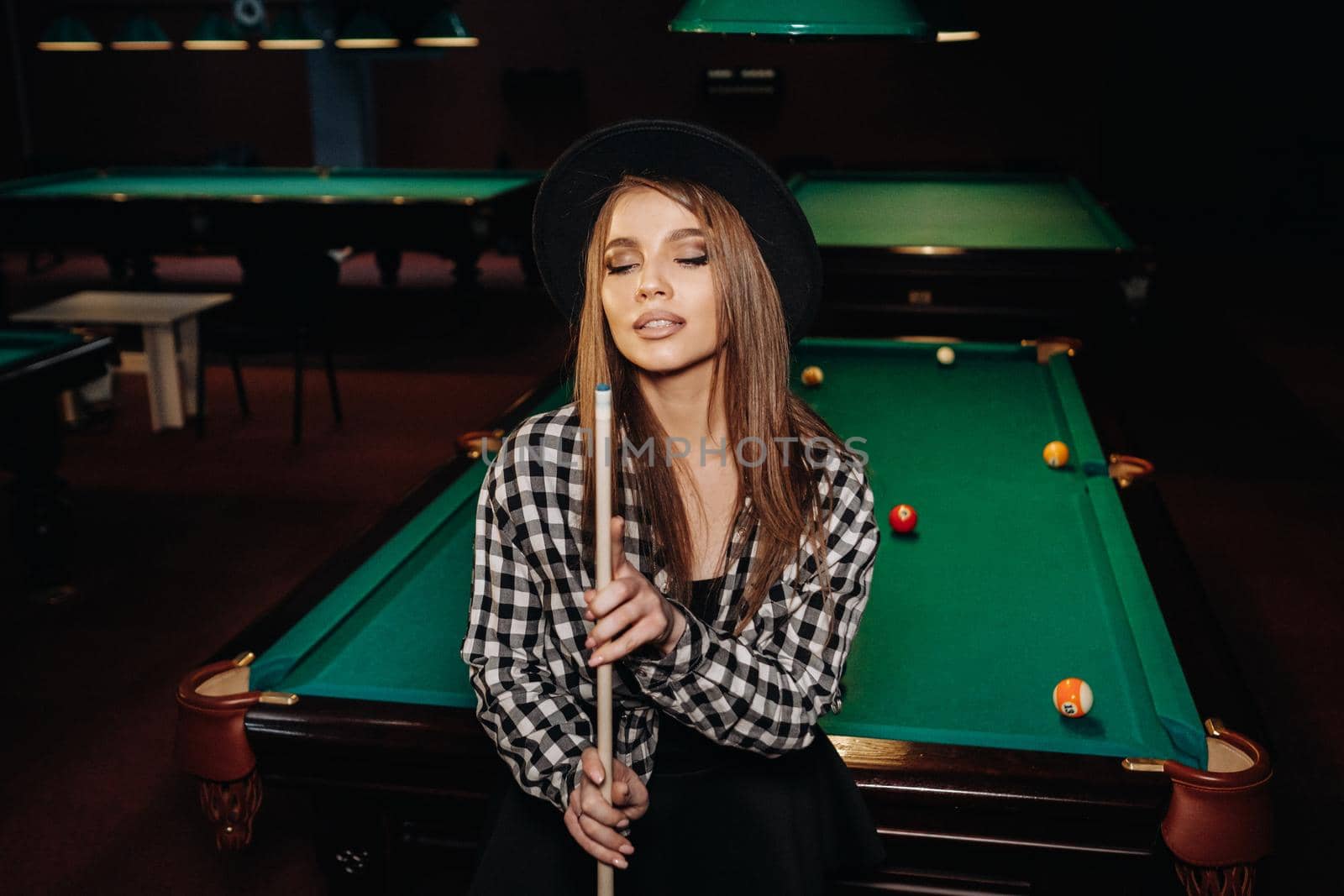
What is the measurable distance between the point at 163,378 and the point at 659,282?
4565 millimetres

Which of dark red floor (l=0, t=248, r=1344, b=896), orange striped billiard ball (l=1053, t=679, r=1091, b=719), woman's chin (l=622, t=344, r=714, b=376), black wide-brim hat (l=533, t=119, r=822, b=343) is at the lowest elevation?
dark red floor (l=0, t=248, r=1344, b=896)

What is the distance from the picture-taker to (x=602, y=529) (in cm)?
100

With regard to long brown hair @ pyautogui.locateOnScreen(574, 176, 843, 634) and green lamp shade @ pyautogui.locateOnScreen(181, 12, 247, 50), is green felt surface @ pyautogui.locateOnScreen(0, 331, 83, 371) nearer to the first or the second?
long brown hair @ pyautogui.locateOnScreen(574, 176, 843, 634)

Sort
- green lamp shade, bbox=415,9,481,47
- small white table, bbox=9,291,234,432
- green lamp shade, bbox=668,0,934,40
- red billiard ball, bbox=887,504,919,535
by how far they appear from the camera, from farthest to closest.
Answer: green lamp shade, bbox=415,9,481,47 → small white table, bbox=9,291,234,432 → red billiard ball, bbox=887,504,919,535 → green lamp shade, bbox=668,0,934,40

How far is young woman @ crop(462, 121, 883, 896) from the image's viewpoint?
1.34 metres

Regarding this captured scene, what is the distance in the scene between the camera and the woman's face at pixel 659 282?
136cm

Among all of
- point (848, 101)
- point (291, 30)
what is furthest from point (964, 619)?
point (848, 101)

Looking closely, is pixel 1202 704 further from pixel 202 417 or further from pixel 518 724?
pixel 202 417

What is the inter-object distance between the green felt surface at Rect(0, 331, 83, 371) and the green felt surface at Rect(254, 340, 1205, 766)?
71.7 inches

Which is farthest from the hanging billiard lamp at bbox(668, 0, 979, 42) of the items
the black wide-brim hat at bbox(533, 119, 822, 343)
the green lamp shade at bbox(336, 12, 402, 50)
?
the green lamp shade at bbox(336, 12, 402, 50)

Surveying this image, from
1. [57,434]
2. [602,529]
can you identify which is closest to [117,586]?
[57,434]

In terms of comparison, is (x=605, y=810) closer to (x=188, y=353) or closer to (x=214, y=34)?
(x=188, y=353)

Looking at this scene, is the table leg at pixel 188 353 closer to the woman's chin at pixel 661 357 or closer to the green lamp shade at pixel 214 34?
the green lamp shade at pixel 214 34

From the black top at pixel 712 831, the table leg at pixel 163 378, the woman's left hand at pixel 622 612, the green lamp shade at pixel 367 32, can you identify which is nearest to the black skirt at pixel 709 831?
the black top at pixel 712 831
